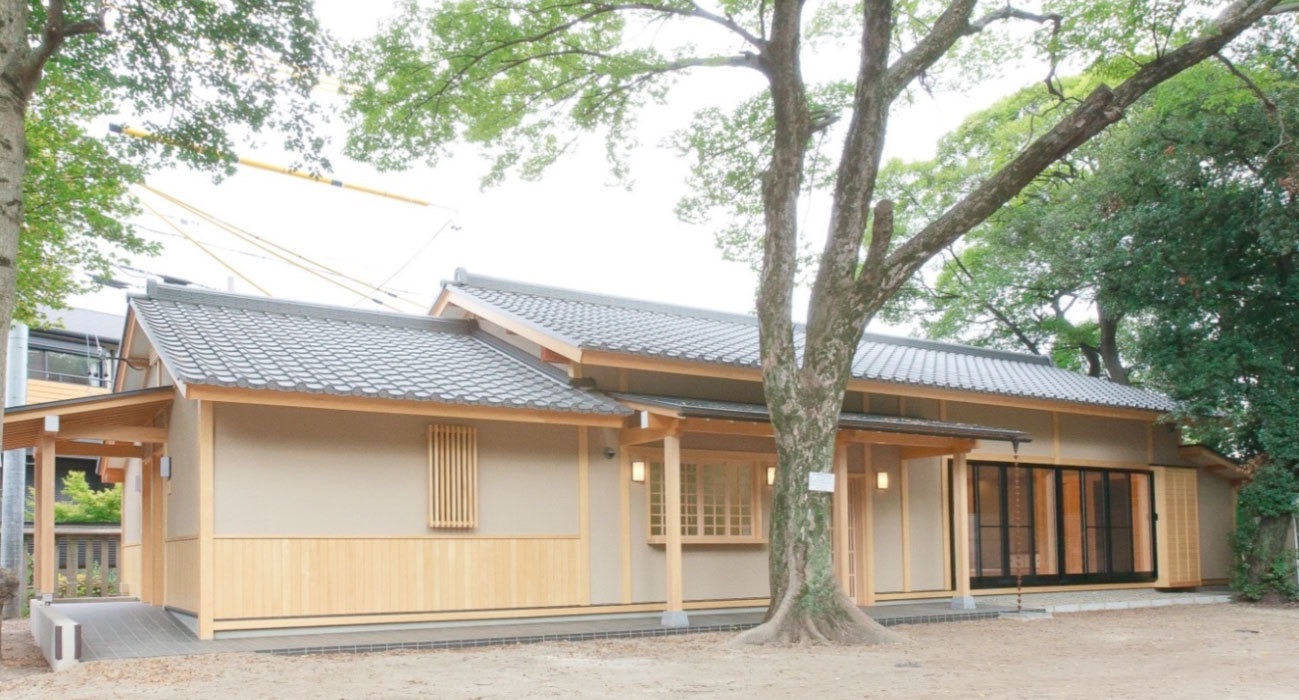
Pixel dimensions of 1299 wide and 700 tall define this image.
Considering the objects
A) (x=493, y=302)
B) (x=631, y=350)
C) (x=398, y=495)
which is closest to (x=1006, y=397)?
(x=631, y=350)

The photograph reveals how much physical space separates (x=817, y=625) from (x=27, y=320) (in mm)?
11821

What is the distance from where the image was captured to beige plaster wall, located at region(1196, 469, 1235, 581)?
58.7ft

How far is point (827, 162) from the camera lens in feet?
47.3

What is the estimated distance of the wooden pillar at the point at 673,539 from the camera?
38.6 feet

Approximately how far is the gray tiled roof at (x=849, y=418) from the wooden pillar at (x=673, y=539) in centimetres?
47

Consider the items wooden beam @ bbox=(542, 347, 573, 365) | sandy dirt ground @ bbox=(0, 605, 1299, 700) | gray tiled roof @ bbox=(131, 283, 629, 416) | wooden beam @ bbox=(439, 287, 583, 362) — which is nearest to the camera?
sandy dirt ground @ bbox=(0, 605, 1299, 700)

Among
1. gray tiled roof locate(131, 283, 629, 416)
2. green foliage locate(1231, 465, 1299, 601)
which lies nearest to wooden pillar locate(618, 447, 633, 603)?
gray tiled roof locate(131, 283, 629, 416)

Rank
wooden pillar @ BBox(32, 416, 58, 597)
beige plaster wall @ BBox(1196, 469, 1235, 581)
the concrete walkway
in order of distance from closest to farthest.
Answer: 1. the concrete walkway
2. wooden pillar @ BBox(32, 416, 58, 597)
3. beige plaster wall @ BBox(1196, 469, 1235, 581)

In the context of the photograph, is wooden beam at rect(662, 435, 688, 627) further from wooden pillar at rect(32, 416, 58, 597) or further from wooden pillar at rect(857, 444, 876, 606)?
wooden pillar at rect(32, 416, 58, 597)

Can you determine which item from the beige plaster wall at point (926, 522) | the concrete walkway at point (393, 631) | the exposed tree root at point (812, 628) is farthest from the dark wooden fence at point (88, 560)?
the beige plaster wall at point (926, 522)

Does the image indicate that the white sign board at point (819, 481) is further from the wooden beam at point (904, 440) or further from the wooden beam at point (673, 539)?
the wooden beam at point (904, 440)

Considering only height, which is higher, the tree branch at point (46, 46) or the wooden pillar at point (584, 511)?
Answer: the tree branch at point (46, 46)

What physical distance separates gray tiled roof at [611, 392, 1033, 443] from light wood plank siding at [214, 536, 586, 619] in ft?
6.00

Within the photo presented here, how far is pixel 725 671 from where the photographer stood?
8.45 meters
